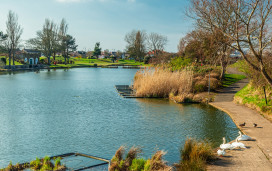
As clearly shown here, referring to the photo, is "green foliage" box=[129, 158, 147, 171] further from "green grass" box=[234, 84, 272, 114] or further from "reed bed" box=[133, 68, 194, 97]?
"reed bed" box=[133, 68, 194, 97]

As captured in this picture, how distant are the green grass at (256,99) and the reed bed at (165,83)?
432 cm

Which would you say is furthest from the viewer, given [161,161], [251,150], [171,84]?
[171,84]

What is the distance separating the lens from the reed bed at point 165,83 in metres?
23.1

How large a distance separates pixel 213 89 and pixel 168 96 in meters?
4.09

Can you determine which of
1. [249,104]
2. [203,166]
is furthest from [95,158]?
[249,104]

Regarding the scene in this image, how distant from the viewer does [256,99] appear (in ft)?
58.8

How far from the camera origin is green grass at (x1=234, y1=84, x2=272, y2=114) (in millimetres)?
15929

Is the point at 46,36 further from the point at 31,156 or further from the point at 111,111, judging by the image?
the point at 31,156

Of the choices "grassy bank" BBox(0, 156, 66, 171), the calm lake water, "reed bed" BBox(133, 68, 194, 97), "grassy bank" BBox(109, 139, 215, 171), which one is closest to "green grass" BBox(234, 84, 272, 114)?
the calm lake water

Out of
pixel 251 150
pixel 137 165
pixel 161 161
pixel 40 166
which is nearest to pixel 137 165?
pixel 137 165

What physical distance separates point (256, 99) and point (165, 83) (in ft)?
Answer: 25.4

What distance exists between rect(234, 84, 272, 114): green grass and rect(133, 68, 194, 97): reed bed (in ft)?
14.2

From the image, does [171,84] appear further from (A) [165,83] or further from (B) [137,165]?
(B) [137,165]

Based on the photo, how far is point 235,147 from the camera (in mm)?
9812
